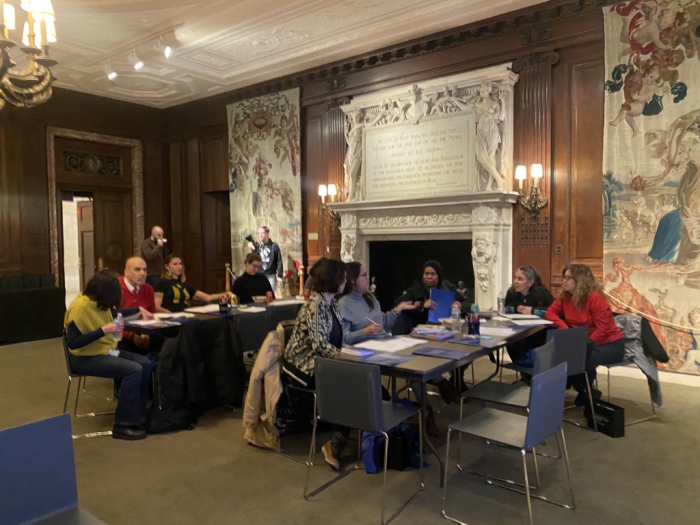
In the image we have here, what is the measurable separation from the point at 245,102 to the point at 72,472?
27.9 ft

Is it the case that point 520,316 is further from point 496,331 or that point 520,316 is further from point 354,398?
point 354,398

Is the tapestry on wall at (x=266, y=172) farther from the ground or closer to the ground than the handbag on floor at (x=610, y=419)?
farther from the ground

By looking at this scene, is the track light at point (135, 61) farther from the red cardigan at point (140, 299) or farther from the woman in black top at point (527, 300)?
the woman in black top at point (527, 300)

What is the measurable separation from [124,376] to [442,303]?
2.59m

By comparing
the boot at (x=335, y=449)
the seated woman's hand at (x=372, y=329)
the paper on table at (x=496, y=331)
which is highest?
the seated woman's hand at (x=372, y=329)

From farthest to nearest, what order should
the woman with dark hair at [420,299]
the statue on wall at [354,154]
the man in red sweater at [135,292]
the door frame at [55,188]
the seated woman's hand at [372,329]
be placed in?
1. the door frame at [55,188]
2. the statue on wall at [354,154]
3. the woman with dark hair at [420,299]
4. the man in red sweater at [135,292]
5. the seated woman's hand at [372,329]

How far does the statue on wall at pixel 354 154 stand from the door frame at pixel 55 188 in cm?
478

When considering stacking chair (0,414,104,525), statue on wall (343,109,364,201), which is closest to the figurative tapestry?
statue on wall (343,109,364,201)

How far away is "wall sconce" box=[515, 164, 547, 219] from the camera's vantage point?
6.23 m

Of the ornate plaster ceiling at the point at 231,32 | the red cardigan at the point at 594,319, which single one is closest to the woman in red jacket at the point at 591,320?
the red cardigan at the point at 594,319

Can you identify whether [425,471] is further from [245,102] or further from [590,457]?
[245,102]

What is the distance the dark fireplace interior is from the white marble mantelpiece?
4.4 inches

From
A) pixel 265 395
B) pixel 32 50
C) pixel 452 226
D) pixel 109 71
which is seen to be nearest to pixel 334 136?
pixel 452 226

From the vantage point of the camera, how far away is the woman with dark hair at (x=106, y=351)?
3668 mm
